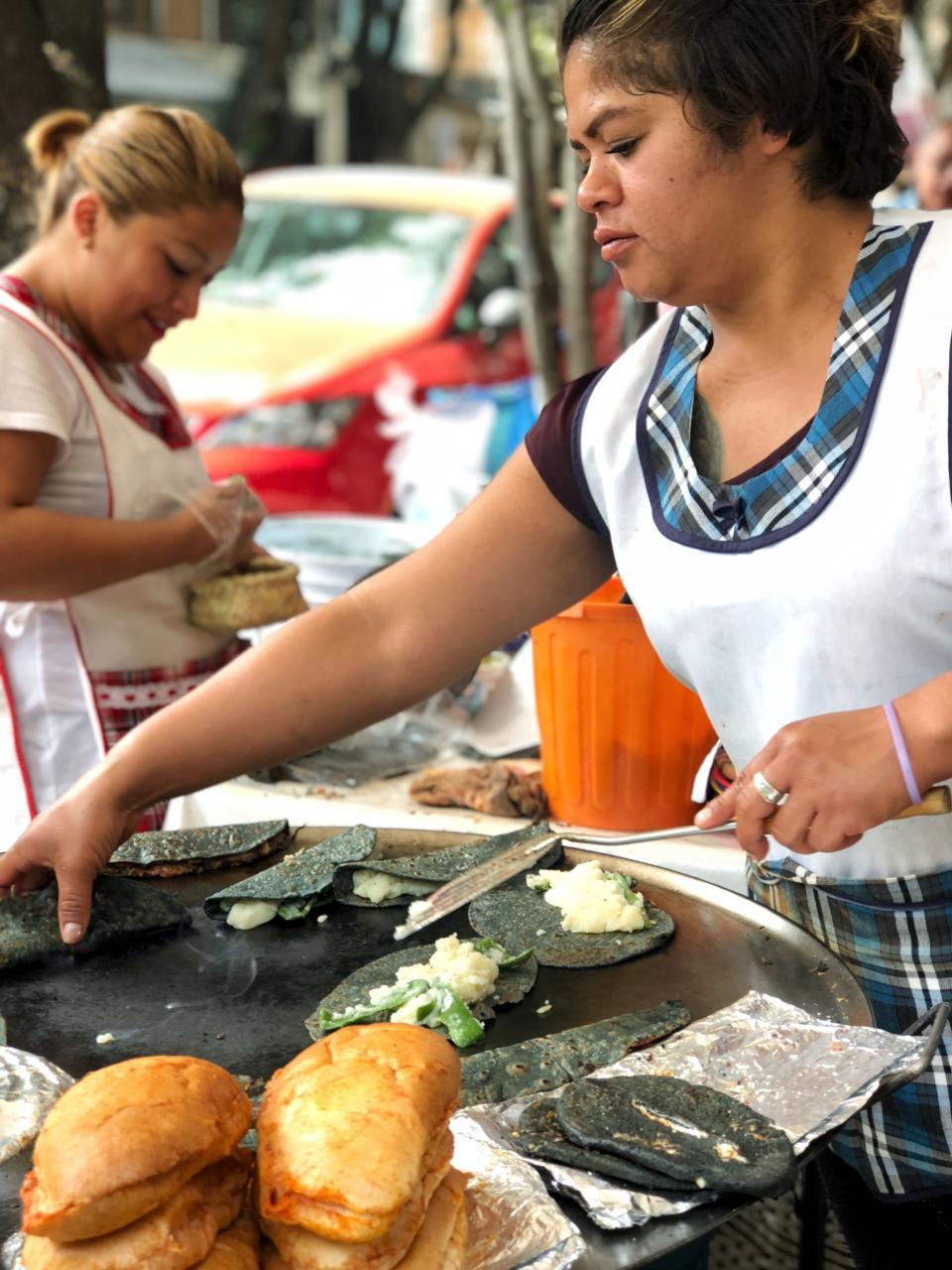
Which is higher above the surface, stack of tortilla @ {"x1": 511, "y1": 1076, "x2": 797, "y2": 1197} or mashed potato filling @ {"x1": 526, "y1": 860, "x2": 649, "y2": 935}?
stack of tortilla @ {"x1": 511, "y1": 1076, "x2": 797, "y2": 1197}

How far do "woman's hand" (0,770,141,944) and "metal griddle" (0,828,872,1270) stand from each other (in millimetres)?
121

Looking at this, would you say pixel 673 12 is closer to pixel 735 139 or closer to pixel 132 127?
pixel 735 139

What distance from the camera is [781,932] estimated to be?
5.60ft

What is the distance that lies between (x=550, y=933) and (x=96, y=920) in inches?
22.3

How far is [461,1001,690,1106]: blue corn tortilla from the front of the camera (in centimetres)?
141

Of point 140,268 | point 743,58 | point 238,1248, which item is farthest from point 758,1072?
point 140,268

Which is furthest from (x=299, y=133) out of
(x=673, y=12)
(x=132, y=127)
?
(x=673, y=12)

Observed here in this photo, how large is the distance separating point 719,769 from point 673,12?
112 cm

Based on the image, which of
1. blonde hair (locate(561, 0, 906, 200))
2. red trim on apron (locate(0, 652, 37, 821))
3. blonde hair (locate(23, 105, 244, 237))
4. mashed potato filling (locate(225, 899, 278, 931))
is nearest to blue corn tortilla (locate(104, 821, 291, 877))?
mashed potato filling (locate(225, 899, 278, 931))

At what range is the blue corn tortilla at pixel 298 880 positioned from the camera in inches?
72.7

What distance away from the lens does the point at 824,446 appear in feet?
5.40

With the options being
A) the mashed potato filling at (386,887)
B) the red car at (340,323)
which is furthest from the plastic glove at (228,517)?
the red car at (340,323)

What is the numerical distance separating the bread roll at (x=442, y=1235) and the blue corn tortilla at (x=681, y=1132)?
0.15 meters

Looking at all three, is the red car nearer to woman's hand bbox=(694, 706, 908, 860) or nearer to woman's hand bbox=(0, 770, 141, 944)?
woman's hand bbox=(0, 770, 141, 944)
